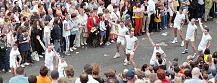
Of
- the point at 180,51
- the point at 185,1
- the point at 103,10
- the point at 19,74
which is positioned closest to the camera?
the point at 19,74

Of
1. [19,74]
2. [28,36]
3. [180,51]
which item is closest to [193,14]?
[180,51]

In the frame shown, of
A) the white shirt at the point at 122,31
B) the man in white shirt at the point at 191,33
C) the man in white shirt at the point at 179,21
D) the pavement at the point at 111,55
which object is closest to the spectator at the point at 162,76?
the pavement at the point at 111,55

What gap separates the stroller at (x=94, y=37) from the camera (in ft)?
77.7

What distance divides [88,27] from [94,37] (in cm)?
50

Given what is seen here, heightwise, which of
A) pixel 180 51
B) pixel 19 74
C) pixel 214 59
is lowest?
pixel 180 51

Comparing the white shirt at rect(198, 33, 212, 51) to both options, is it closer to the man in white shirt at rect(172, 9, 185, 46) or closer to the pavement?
the pavement

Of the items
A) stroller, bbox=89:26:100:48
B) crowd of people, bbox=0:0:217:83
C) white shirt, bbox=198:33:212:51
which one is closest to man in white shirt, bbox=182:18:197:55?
crowd of people, bbox=0:0:217:83

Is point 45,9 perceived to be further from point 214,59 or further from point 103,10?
point 214,59

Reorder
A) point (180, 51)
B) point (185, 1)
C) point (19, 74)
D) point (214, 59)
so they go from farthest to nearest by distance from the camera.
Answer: point (185, 1) → point (180, 51) → point (214, 59) → point (19, 74)

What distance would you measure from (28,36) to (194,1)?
31.9 ft

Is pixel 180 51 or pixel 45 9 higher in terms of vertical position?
pixel 45 9

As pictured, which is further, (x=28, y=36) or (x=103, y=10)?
(x=103, y=10)

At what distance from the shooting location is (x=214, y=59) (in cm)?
1656

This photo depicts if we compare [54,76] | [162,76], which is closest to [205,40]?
[162,76]
